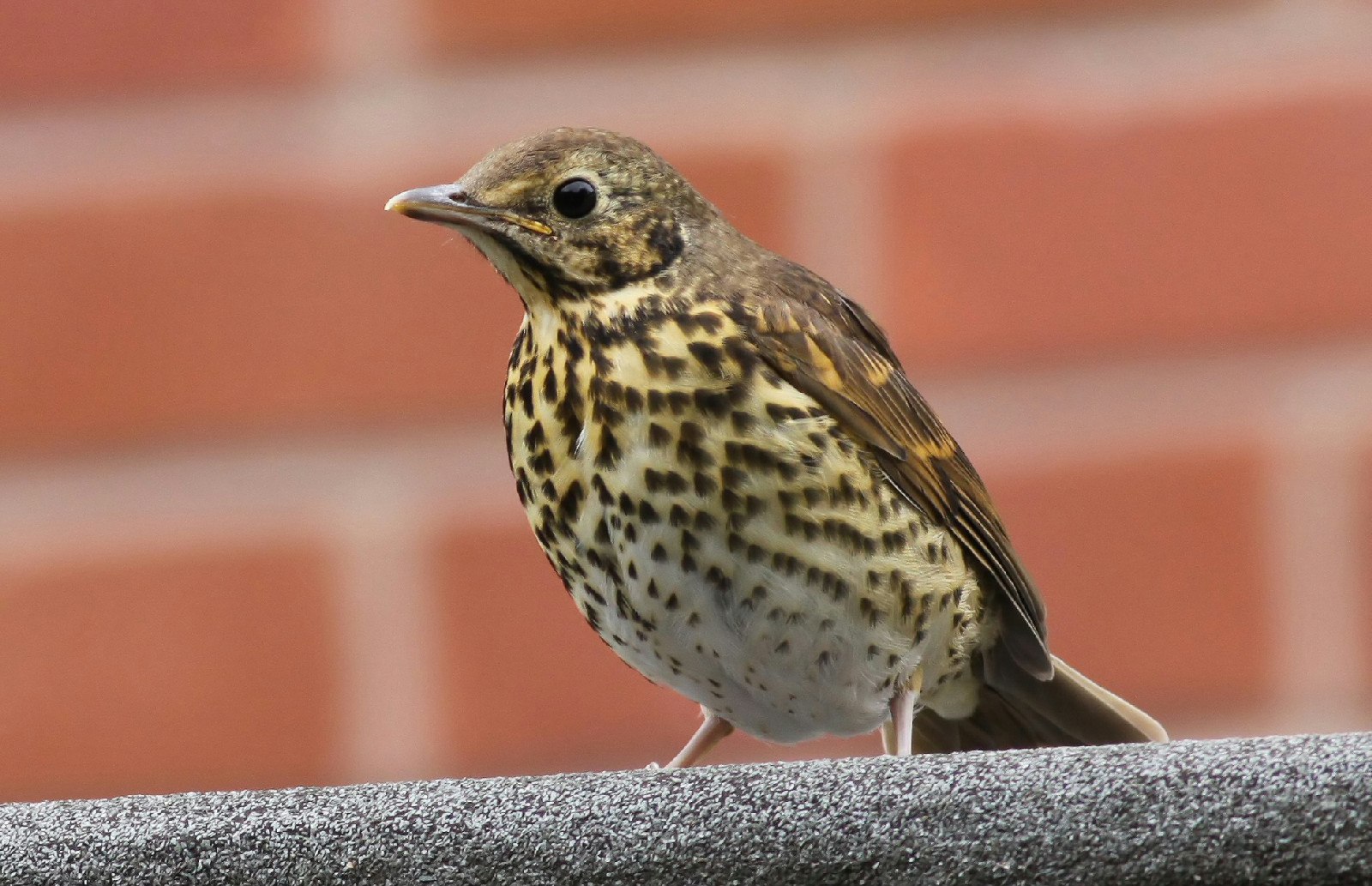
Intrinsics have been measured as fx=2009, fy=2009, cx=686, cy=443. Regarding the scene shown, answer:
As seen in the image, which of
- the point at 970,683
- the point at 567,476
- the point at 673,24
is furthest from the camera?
the point at 673,24

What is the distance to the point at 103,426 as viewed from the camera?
1.25 meters

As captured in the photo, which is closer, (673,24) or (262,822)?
(262,822)

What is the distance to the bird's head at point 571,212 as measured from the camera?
937mm

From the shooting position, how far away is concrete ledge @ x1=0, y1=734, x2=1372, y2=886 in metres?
0.52

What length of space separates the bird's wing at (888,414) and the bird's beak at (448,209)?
0.41 ft

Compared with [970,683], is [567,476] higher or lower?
higher

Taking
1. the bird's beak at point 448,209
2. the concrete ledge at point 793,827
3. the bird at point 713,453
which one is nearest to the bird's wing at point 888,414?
the bird at point 713,453

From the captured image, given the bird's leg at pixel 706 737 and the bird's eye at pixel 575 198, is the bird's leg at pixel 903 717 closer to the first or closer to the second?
the bird's leg at pixel 706 737

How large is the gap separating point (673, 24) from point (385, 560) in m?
0.38

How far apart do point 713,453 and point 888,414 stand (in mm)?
132

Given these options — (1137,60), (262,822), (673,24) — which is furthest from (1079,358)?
(262,822)

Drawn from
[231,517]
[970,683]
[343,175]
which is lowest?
[970,683]

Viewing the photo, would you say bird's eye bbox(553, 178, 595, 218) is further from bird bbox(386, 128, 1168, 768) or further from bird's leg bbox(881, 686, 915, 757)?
bird's leg bbox(881, 686, 915, 757)

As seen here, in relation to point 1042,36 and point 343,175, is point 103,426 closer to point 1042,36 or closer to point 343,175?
point 343,175
